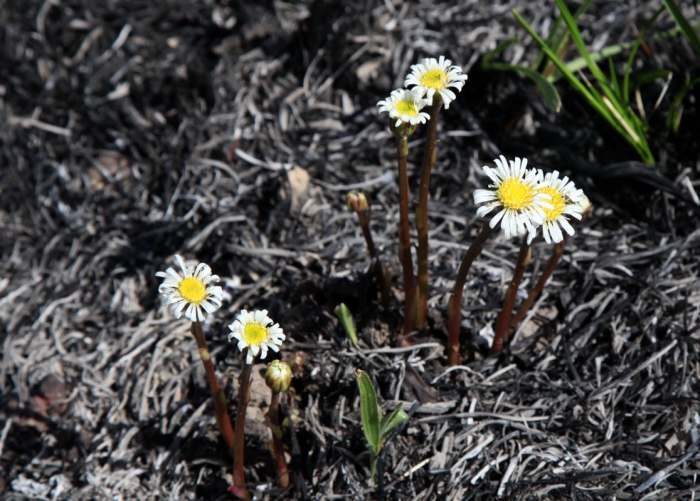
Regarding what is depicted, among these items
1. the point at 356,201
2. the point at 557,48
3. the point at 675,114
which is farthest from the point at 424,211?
the point at 675,114

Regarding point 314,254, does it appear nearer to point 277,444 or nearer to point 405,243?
point 405,243

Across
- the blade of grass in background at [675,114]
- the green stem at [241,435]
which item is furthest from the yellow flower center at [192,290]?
the blade of grass in background at [675,114]

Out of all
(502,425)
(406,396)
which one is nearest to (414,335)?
(406,396)

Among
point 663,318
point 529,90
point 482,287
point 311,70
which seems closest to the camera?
point 663,318

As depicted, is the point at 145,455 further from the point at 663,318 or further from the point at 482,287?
the point at 663,318

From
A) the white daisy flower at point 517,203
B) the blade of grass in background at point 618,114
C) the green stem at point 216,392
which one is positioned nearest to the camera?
the white daisy flower at point 517,203

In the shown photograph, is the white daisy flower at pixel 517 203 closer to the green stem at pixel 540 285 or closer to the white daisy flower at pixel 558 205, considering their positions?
the white daisy flower at pixel 558 205
